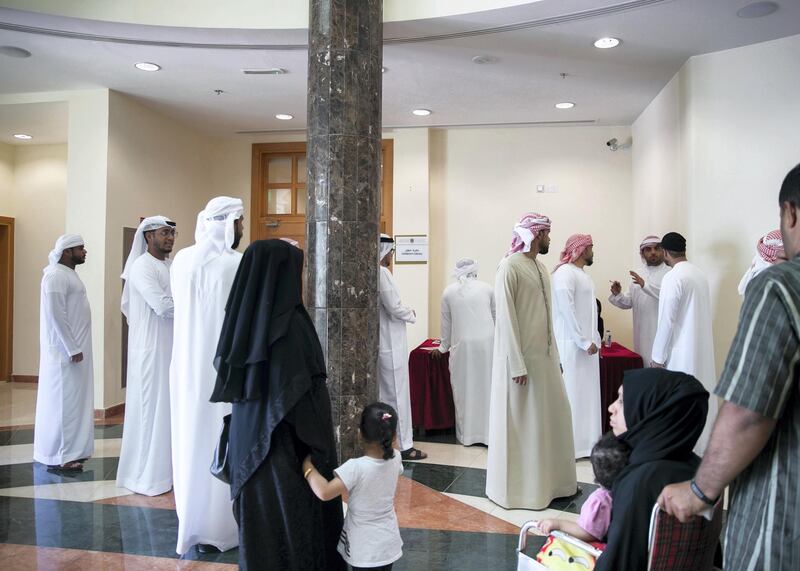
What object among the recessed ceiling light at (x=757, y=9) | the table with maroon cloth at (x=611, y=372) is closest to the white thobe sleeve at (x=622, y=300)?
the table with maroon cloth at (x=611, y=372)

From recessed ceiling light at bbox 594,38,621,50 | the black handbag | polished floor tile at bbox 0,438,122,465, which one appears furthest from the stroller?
recessed ceiling light at bbox 594,38,621,50

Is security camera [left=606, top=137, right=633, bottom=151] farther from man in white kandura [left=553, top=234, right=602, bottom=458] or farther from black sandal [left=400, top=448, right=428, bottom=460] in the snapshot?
black sandal [left=400, top=448, right=428, bottom=460]

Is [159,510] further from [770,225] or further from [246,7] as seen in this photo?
[770,225]

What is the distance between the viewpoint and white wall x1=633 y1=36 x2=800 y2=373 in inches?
190

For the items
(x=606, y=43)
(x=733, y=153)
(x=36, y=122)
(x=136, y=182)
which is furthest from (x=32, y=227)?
(x=733, y=153)

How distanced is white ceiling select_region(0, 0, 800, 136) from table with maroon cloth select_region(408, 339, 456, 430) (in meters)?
2.64

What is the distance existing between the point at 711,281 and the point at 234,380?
4.36 metres

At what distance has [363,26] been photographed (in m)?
3.61

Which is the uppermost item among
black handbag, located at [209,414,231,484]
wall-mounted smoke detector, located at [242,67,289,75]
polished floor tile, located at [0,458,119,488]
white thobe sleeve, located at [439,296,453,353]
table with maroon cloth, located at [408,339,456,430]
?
wall-mounted smoke detector, located at [242,67,289,75]

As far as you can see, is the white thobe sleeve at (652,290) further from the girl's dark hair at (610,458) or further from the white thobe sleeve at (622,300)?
the girl's dark hair at (610,458)

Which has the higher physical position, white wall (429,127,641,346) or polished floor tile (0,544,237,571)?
white wall (429,127,641,346)

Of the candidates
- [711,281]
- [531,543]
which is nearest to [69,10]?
[531,543]

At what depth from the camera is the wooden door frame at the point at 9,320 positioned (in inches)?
325

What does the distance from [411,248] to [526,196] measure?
1589 millimetres
